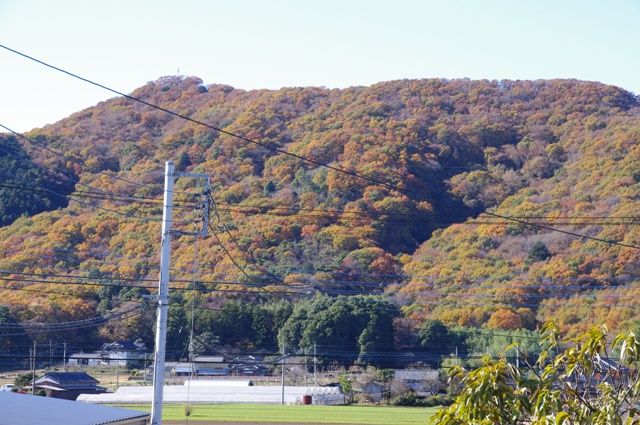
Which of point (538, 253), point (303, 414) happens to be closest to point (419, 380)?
point (303, 414)

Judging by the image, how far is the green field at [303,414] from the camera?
3291 cm

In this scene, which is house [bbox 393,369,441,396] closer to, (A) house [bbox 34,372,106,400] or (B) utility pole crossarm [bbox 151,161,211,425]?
(A) house [bbox 34,372,106,400]

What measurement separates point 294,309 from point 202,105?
48947mm

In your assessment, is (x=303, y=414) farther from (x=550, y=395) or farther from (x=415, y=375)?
(x=550, y=395)

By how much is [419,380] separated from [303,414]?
23.2 feet

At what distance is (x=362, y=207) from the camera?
205ft

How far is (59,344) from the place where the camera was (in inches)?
1603

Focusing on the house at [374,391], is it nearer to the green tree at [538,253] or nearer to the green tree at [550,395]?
the green tree at [538,253]

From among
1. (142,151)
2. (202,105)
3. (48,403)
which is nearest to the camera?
(48,403)

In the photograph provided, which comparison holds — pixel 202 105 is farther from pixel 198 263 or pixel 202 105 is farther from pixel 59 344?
pixel 59 344

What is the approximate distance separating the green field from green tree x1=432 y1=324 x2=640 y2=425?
853 inches

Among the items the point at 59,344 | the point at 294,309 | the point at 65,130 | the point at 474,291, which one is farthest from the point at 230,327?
the point at 65,130

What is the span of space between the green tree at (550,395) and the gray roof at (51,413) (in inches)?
347

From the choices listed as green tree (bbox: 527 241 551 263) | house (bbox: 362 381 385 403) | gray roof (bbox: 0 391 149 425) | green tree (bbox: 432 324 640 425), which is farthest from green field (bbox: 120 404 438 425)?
green tree (bbox: 432 324 640 425)
